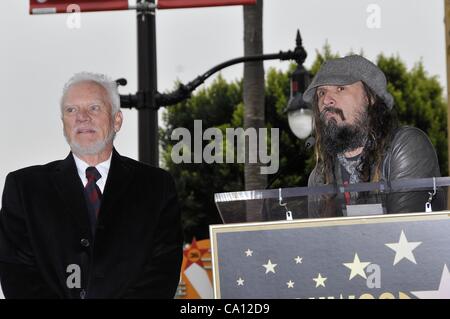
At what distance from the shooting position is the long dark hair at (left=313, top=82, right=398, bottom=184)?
432 centimetres

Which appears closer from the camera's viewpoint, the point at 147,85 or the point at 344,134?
the point at 344,134

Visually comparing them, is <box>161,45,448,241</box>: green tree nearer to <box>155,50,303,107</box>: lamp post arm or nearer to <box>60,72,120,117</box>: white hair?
<box>155,50,303,107</box>: lamp post arm

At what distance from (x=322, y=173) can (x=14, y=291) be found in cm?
155

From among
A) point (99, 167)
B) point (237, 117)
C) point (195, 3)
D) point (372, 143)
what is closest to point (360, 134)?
point (372, 143)

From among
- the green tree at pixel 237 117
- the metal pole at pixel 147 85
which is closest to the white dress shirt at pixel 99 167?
the metal pole at pixel 147 85

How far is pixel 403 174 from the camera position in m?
4.16

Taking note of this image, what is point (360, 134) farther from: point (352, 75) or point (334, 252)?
point (334, 252)

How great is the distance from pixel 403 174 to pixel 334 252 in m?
0.80

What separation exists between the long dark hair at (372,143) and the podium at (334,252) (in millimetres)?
646
